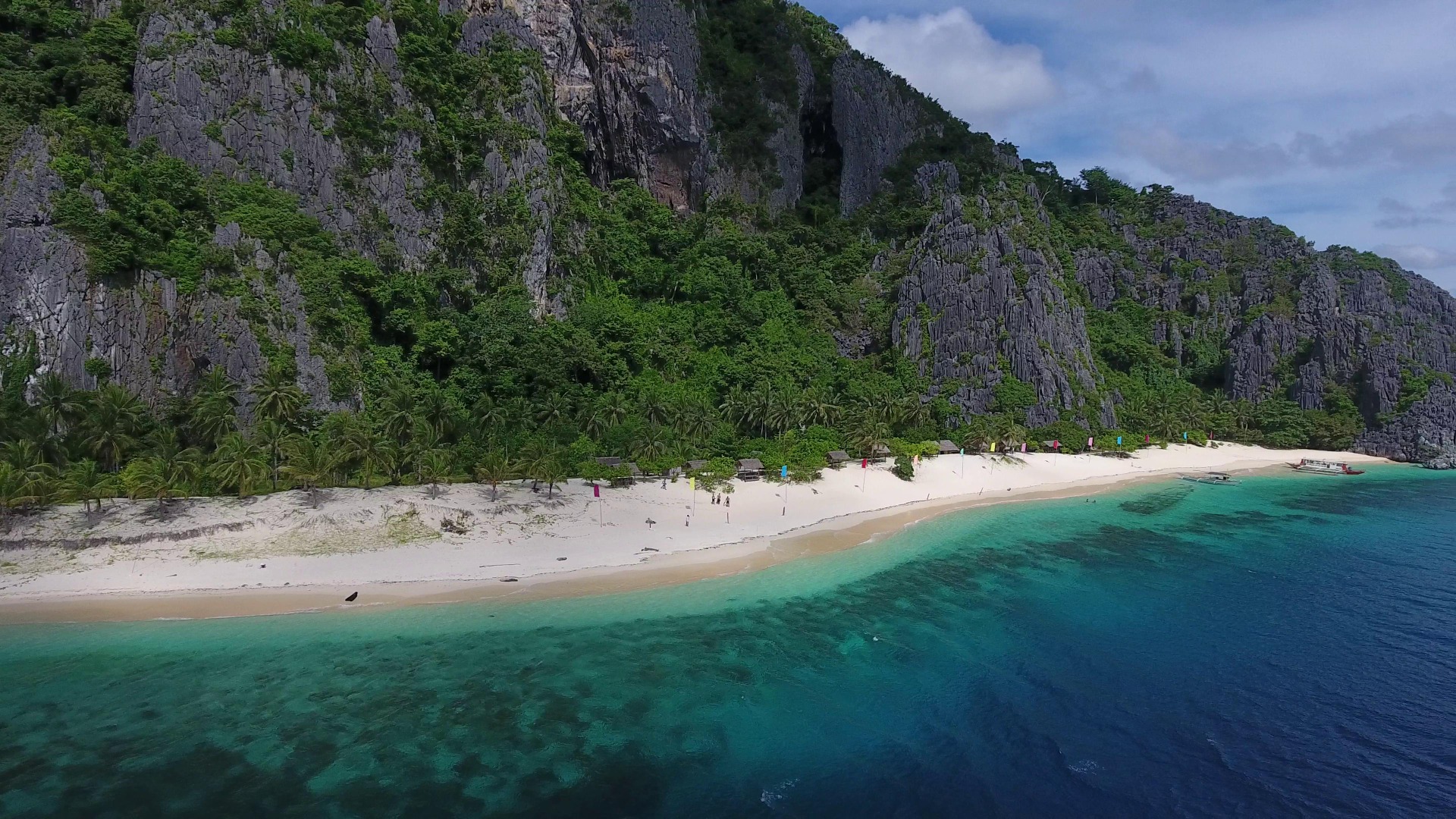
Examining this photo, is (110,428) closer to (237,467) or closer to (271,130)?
(237,467)

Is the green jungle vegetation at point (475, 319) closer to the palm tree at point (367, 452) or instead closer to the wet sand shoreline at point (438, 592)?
the palm tree at point (367, 452)

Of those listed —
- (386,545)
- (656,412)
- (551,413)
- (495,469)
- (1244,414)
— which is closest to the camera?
(386,545)

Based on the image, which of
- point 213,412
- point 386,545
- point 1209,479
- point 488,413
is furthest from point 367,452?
point 1209,479

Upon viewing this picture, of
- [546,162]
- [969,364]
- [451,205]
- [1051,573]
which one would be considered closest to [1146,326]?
[969,364]

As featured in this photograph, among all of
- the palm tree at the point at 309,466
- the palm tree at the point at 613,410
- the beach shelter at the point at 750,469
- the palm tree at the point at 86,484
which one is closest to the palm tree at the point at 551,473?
the palm tree at the point at 613,410

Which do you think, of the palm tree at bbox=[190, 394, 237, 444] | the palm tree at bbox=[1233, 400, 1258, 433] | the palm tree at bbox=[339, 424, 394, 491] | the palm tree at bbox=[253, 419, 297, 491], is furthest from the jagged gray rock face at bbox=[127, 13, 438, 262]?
the palm tree at bbox=[1233, 400, 1258, 433]

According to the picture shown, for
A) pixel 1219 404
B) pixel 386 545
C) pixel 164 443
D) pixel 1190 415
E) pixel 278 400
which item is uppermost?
pixel 278 400
